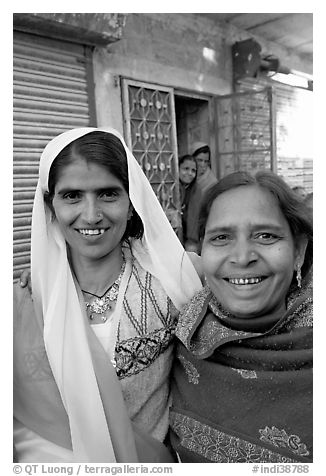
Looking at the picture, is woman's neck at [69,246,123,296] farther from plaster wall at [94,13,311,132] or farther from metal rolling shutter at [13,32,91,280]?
plaster wall at [94,13,311,132]

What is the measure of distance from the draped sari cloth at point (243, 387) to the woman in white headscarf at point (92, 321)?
87mm

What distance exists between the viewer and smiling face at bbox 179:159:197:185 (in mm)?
3170

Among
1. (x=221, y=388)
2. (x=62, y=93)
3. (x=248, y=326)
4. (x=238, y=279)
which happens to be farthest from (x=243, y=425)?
(x=62, y=93)

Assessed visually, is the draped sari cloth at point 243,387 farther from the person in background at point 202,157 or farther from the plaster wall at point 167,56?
the person in background at point 202,157

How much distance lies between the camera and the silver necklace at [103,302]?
1077 millimetres

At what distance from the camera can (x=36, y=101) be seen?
2.26 meters

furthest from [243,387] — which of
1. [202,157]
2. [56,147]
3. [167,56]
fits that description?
[202,157]

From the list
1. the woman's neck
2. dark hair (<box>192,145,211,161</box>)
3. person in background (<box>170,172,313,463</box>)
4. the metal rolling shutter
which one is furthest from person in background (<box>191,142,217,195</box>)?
person in background (<box>170,172,313,463</box>)

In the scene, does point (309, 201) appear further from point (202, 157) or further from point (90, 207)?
point (202, 157)

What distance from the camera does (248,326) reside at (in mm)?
937
